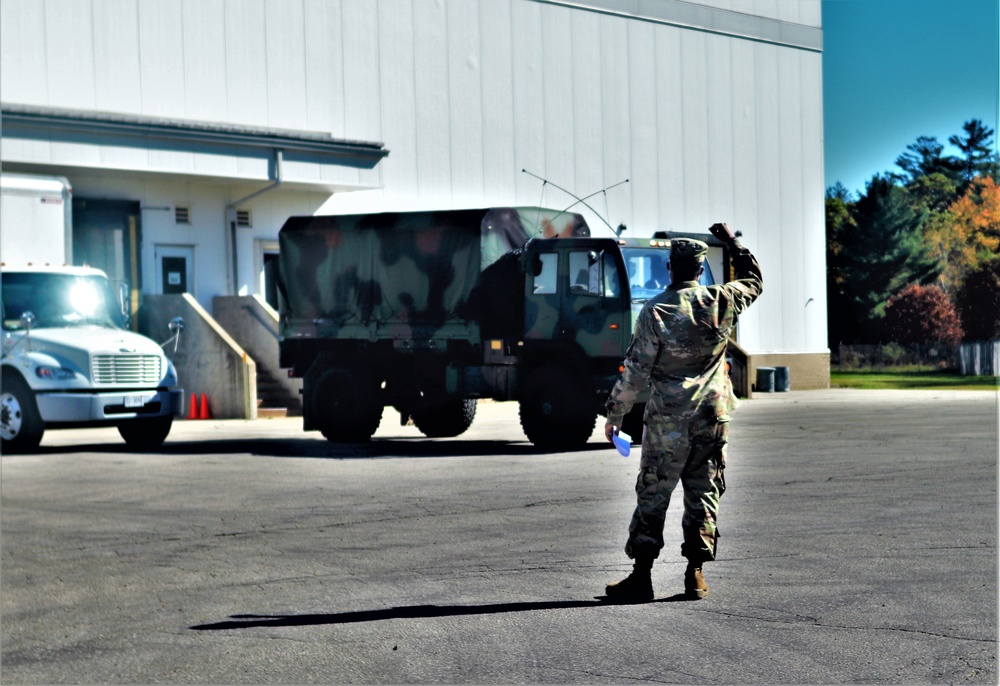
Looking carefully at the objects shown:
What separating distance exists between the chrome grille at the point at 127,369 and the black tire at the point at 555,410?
480 centimetres

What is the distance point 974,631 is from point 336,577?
3.76 metres

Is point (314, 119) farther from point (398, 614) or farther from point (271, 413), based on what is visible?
point (398, 614)

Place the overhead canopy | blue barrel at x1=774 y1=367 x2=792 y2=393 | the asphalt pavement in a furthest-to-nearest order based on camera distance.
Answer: the overhead canopy < blue barrel at x1=774 y1=367 x2=792 y2=393 < the asphalt pavement

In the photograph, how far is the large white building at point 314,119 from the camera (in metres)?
18.2

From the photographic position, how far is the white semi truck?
16203 millimetres

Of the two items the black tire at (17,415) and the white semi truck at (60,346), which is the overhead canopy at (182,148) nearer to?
the white semi truck at (60,346)

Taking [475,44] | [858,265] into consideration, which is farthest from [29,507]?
[475,44]

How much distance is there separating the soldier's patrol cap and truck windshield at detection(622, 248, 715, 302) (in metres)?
7.09

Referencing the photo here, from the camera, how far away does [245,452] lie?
18.1 meters

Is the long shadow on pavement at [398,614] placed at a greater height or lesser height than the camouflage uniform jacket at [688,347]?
lesser

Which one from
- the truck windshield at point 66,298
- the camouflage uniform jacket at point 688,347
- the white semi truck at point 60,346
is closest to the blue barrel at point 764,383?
the camouflage uniform jacket at point 688,347

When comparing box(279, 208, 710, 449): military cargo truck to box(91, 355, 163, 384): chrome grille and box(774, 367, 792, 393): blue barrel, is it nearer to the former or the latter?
box(774, 367, 792, 393): blue barrel

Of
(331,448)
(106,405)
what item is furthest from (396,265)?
(106,405)

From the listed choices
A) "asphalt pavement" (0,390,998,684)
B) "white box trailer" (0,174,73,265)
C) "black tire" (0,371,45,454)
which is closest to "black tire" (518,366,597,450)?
"asphalt pavement" (0,390,998,684)
